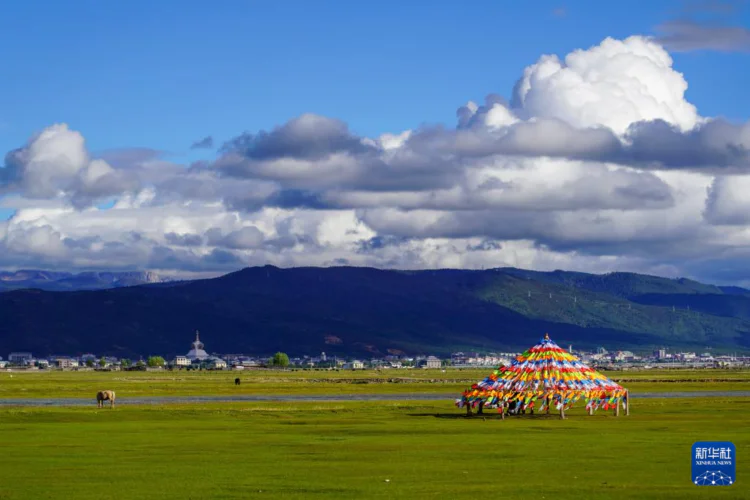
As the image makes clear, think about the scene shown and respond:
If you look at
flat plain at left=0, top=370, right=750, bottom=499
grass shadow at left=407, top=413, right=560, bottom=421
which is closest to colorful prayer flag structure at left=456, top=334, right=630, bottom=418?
grass shadow at left=407, top=413, right=560, bottom=421

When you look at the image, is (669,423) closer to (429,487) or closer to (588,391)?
(588,391)

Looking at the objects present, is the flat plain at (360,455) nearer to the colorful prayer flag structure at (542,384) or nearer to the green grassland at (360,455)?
the green grassland at (360,455)

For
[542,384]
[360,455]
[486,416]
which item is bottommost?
[486,416]

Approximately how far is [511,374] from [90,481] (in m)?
44.8

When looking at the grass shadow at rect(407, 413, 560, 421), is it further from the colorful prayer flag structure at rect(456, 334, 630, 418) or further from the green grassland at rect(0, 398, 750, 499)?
the colorful prayer flag structure at rect(456, 334, 630, 418)

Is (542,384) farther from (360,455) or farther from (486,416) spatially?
(360,455)

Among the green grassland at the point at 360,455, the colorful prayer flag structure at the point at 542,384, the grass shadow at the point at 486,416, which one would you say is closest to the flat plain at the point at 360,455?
the green grassland at the point at 360,455

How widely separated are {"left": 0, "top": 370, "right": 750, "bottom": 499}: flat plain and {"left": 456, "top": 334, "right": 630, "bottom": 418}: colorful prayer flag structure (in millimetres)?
1598

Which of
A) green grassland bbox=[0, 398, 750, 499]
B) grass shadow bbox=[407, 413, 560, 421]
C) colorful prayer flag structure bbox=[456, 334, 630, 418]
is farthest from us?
grass shadow bbox=[407, 413, 560, 421]

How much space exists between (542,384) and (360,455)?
32690mm

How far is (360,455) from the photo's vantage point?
4988cm

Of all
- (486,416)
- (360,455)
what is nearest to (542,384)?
(486,416)

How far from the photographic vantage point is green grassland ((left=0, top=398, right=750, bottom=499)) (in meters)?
38.0

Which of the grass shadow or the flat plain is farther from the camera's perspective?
the grass shadow
